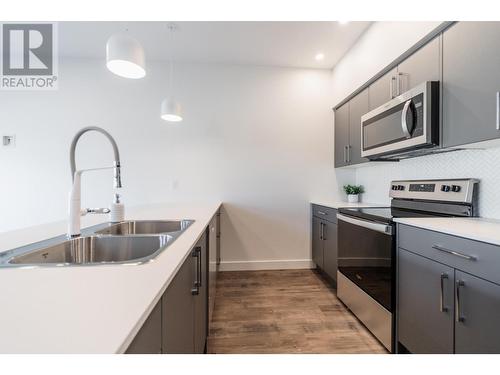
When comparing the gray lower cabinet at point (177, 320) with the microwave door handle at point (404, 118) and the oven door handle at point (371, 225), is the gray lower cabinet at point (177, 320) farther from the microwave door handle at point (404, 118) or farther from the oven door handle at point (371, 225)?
the microwave door handle at point (404, 118)

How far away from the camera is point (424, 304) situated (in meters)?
1.31

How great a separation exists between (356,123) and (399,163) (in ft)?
1.97

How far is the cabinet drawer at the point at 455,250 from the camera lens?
98cm

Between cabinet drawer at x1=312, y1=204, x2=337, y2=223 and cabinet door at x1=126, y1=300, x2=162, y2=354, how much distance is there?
7.04ft

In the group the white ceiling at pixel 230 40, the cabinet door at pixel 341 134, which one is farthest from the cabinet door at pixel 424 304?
the white ceiling at pixel 230 40

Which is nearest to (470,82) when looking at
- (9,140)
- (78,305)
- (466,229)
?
(466,229)

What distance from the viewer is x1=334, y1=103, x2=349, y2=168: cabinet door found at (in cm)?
292

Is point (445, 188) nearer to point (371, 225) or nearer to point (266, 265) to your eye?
point (371, 225)

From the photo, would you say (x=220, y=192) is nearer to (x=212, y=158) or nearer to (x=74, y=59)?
(x=212, y=158)

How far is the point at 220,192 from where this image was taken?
3.26 meters

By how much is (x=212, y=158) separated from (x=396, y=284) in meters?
2.42
